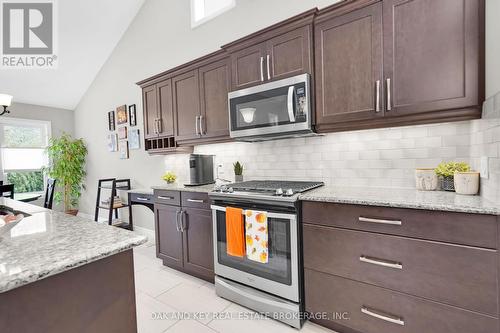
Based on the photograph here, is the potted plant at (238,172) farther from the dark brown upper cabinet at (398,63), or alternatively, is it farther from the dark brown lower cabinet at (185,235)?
the dark brown upper cabinet at (398,63)

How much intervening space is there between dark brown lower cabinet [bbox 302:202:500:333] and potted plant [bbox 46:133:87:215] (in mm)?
5231

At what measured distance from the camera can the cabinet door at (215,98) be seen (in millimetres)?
2527

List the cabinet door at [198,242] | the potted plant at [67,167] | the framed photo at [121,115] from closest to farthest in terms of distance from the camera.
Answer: the cabinet door at [198,242] → the framed photo at [121,115] → the potted plant at [67,167]

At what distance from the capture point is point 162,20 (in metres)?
3.66

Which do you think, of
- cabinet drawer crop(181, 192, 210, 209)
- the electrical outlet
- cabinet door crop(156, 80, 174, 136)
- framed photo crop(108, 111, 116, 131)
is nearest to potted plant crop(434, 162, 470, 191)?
the electrical outlet

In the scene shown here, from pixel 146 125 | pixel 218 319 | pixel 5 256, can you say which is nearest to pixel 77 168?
pixel 146 125

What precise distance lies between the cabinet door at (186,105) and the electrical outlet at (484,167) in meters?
2.42

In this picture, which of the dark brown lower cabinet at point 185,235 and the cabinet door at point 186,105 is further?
the cabinet door at point 186,105

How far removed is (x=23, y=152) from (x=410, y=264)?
260 inches

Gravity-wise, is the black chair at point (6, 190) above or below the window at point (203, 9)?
below

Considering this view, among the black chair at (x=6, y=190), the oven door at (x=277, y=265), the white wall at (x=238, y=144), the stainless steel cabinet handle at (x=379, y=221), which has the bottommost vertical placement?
the oven door at (x=277, y=265)

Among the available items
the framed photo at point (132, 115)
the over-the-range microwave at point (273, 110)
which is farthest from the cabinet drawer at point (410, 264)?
the framed photo at point (132, 115)

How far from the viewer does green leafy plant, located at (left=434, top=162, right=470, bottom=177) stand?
1.63 m

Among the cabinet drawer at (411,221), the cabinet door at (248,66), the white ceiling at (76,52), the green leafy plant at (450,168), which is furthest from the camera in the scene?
the white ceiling at (76,52)
